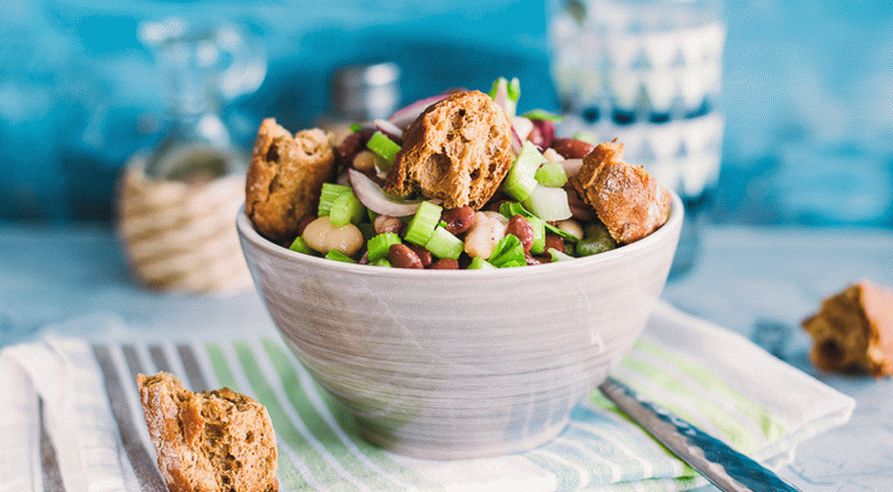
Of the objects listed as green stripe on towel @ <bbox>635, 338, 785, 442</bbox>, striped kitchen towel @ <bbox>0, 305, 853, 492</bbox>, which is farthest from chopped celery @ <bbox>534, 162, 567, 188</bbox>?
green stripe on towel @ <bbox>635, 338, 785, 442</bbox>

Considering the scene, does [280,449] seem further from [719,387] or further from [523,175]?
[719,387]

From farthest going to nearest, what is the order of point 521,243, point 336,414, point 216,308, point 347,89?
point 347,89 < point 216,308 < point 336,414 < point 521,243

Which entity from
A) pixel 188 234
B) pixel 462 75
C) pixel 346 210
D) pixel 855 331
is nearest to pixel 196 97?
pixel 188 234

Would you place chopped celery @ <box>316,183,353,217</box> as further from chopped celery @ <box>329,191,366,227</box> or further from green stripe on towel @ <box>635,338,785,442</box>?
green stripe on towel @ <box>635,338,785,442</box>

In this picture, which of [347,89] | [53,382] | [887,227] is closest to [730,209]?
[887,227]

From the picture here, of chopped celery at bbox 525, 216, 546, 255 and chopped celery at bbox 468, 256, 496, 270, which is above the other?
chopped celery at bbox 525, 216, 546, 255

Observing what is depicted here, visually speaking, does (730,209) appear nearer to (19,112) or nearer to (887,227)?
(887,227)

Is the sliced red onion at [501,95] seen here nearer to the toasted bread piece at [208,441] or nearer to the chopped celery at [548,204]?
the chopped celery at [548,204]
